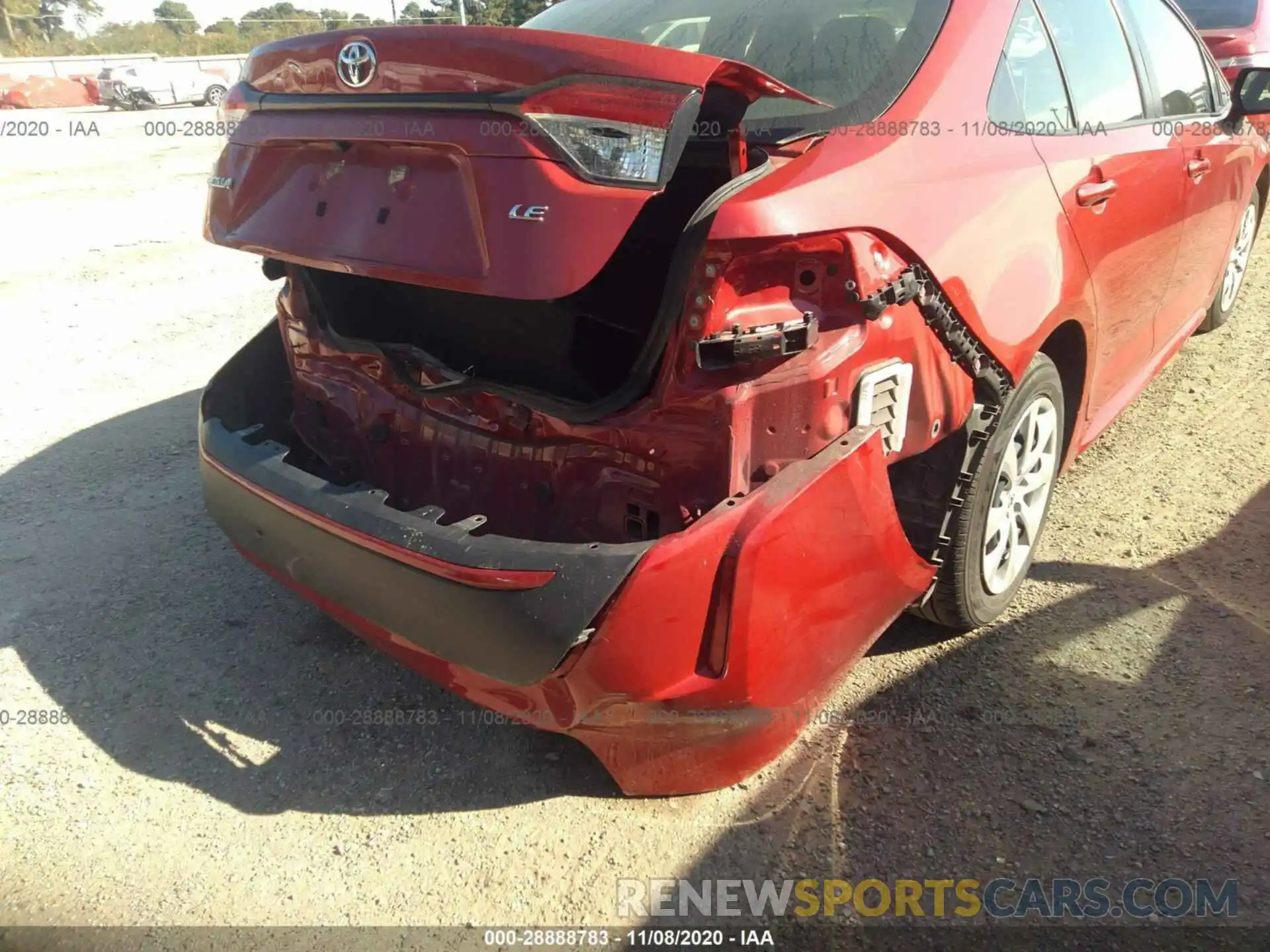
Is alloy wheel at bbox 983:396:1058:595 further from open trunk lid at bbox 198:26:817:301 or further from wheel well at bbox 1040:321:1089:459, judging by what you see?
open trunk lid at bbox 198:26:817:301

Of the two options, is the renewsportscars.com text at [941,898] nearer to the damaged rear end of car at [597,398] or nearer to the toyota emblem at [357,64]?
the damaged rear end of car at [597,398]

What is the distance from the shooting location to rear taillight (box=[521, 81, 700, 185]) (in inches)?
64.9

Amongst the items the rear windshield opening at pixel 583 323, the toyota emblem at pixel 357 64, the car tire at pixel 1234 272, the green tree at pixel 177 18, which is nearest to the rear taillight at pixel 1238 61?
the car tire at pixel 1234 272

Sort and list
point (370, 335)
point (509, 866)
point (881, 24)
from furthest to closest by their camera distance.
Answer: point (370, 335)
point (881, 24)
point (509, 866)

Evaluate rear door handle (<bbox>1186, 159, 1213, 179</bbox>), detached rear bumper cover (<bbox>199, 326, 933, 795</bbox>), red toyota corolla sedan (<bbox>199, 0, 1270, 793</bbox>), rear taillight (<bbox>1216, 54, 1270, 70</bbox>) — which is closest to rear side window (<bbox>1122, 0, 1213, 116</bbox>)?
rear door handle (<bbox>1186, 159, 1213, 179</bbox>)

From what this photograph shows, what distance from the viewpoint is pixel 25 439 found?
14.0ft

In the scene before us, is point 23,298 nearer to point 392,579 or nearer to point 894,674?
point 392,579

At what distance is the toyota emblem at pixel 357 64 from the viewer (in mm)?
1923

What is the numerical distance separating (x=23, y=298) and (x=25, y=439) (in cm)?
293

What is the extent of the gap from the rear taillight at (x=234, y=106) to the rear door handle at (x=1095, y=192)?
2257mm

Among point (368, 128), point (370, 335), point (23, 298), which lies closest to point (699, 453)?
point (368, 128)

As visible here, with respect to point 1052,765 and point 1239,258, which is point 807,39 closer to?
point 1052,765

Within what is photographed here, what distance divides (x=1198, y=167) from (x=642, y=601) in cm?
300

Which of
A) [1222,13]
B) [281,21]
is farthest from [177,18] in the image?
[1222,13]
